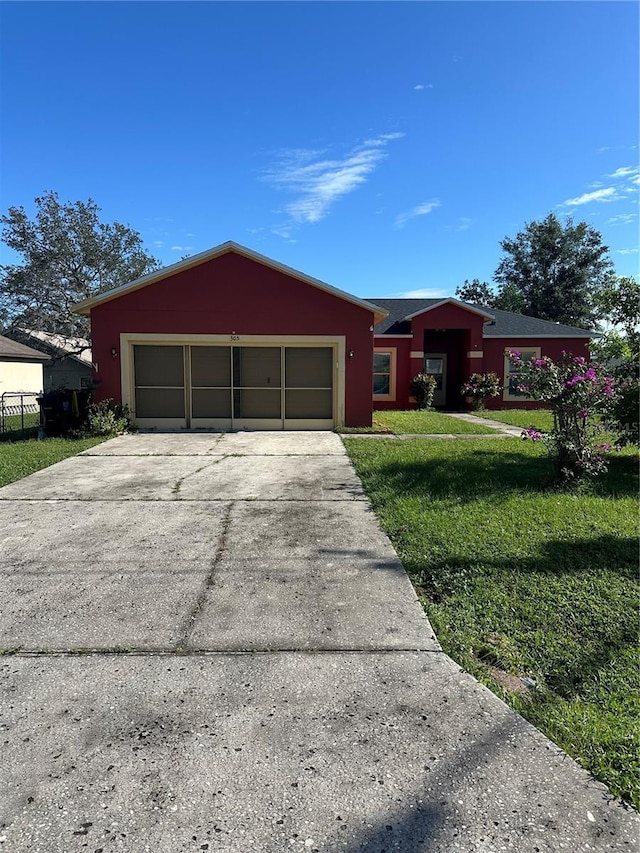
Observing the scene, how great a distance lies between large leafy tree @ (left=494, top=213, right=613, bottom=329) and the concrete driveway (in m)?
35.8

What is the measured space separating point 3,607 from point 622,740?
12.2 feet

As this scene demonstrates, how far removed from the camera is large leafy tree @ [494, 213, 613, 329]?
3459 cm

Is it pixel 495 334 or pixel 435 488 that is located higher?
pixel 495 334

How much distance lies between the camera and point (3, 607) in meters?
3.46

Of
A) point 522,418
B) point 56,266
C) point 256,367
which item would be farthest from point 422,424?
point 56,266

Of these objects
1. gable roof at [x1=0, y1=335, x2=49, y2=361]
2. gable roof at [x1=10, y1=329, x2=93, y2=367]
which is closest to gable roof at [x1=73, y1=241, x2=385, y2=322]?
gable roof at [x1=0, y1=335, x2=49, y2=361]

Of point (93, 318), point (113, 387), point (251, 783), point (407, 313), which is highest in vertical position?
point (407, 313)

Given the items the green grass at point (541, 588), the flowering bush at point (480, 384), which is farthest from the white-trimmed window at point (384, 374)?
the green grass at point (541, 588)

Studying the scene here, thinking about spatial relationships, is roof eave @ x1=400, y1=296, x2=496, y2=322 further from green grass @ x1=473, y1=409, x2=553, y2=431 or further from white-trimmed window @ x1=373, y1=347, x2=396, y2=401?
green grass @ x1=473, y1=409, x2=553, y2=431

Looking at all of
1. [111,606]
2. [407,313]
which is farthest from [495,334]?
[111,606]

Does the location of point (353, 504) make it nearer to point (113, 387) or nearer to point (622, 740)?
point (622, 740)

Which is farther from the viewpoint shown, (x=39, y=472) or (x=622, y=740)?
(x=39, y=472)

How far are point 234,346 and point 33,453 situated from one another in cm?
524

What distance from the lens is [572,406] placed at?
254 inches
